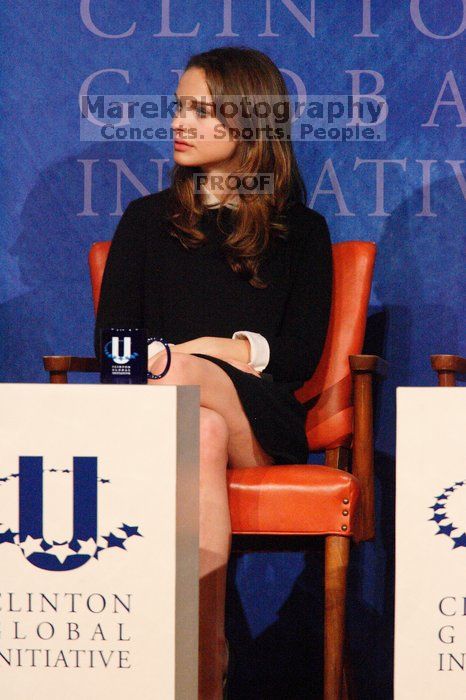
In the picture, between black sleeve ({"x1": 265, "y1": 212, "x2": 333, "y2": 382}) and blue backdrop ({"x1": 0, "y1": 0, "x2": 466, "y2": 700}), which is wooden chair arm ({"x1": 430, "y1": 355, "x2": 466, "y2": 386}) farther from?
blue backdrop ({"x1": 0, "y1": 0, "x2": 466, "y2": 700})

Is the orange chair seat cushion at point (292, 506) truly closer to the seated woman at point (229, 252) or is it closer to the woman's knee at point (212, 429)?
the woman's knee at point (212, 429)

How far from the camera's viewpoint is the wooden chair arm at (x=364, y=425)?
207cm

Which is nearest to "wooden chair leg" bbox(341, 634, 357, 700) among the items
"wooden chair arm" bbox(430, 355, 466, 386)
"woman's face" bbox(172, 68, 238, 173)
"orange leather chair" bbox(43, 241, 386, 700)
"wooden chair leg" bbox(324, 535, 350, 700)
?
"orange leather chair" bbox(43, 241, 386, 700)

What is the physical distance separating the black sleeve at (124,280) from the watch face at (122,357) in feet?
2.31

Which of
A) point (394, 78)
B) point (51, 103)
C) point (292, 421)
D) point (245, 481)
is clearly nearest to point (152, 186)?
point (51, 103)

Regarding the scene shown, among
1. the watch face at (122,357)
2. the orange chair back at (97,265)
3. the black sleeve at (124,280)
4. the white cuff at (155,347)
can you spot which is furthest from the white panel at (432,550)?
the orange chair back at (97,265)

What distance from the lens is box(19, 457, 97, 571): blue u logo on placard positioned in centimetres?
139

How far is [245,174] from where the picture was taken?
237 cm

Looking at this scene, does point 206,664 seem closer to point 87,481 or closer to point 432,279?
point 87,481

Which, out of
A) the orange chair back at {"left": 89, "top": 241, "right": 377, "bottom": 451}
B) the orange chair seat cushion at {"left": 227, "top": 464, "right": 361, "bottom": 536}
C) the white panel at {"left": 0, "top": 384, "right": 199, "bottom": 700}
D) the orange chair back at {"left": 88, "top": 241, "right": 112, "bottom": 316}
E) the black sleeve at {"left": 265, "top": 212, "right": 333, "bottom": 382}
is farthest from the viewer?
the orange chair back at {"left": 88, "top": 241, "right": 112, "bottom": 316}

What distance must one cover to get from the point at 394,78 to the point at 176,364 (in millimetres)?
1306

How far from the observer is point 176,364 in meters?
1.82

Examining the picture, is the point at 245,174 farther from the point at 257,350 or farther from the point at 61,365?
the point at 61,365

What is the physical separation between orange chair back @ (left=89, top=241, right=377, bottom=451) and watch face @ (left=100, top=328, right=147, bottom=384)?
84cm
